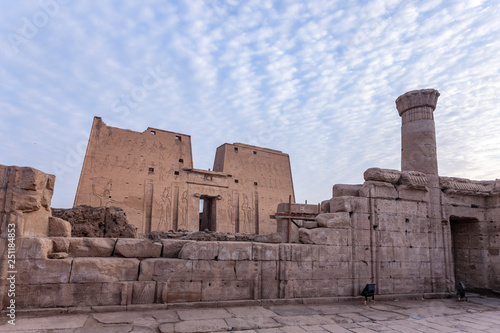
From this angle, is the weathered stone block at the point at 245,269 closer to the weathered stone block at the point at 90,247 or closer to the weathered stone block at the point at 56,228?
the weathered stone block at the point at 90,247

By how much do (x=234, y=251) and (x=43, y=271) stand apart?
326 centimetres

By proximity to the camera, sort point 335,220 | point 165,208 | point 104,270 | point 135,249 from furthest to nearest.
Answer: point 165,208 < point 335,220 < point 135,249 < point 104,270

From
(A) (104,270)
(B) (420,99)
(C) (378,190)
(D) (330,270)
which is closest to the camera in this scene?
(A) (104,270)

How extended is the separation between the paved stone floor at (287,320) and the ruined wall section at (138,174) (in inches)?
514

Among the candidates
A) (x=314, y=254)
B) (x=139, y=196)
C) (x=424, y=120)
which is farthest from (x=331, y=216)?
(x=139, y=196)

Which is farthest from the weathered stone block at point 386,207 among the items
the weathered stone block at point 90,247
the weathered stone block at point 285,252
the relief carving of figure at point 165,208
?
the relief carving of figure at point 165,208

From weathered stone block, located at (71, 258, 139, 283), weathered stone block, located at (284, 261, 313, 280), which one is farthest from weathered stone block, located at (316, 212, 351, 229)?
weathered stone block, located at (71, 258, 139, 283)

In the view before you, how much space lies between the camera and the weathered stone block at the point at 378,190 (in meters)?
8.18

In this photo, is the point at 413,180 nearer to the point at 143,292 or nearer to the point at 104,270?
the point at 143,292

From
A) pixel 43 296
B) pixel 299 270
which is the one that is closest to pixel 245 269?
pixel 299 270

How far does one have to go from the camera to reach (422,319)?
603 centimetres

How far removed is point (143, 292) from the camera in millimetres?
5707

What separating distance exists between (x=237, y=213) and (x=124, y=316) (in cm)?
1627

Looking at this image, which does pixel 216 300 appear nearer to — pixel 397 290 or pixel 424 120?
pixel 397 290
